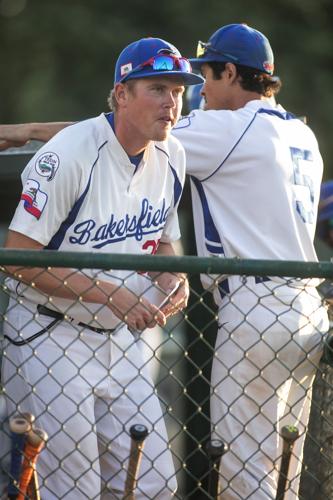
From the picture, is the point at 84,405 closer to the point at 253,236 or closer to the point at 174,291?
the point at 174,291

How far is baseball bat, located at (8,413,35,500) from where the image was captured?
14.0 feet

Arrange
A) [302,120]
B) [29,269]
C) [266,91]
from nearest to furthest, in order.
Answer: [29,269] → [266,91] → [302,120]

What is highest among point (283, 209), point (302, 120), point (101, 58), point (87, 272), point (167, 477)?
point (101, 58)

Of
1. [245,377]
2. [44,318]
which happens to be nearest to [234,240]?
[245,377]

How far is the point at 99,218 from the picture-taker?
15.6 feet

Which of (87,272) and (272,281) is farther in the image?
(272,281)

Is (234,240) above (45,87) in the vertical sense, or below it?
below

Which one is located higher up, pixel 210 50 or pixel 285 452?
pixel 210 50

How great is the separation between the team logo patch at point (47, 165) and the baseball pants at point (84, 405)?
1.57 feet

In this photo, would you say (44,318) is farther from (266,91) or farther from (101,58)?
(101,58)

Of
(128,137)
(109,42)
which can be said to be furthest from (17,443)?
(109,42)

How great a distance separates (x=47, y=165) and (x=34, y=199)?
129mm

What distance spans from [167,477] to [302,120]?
1.86 m

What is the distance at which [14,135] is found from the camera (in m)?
5.09
